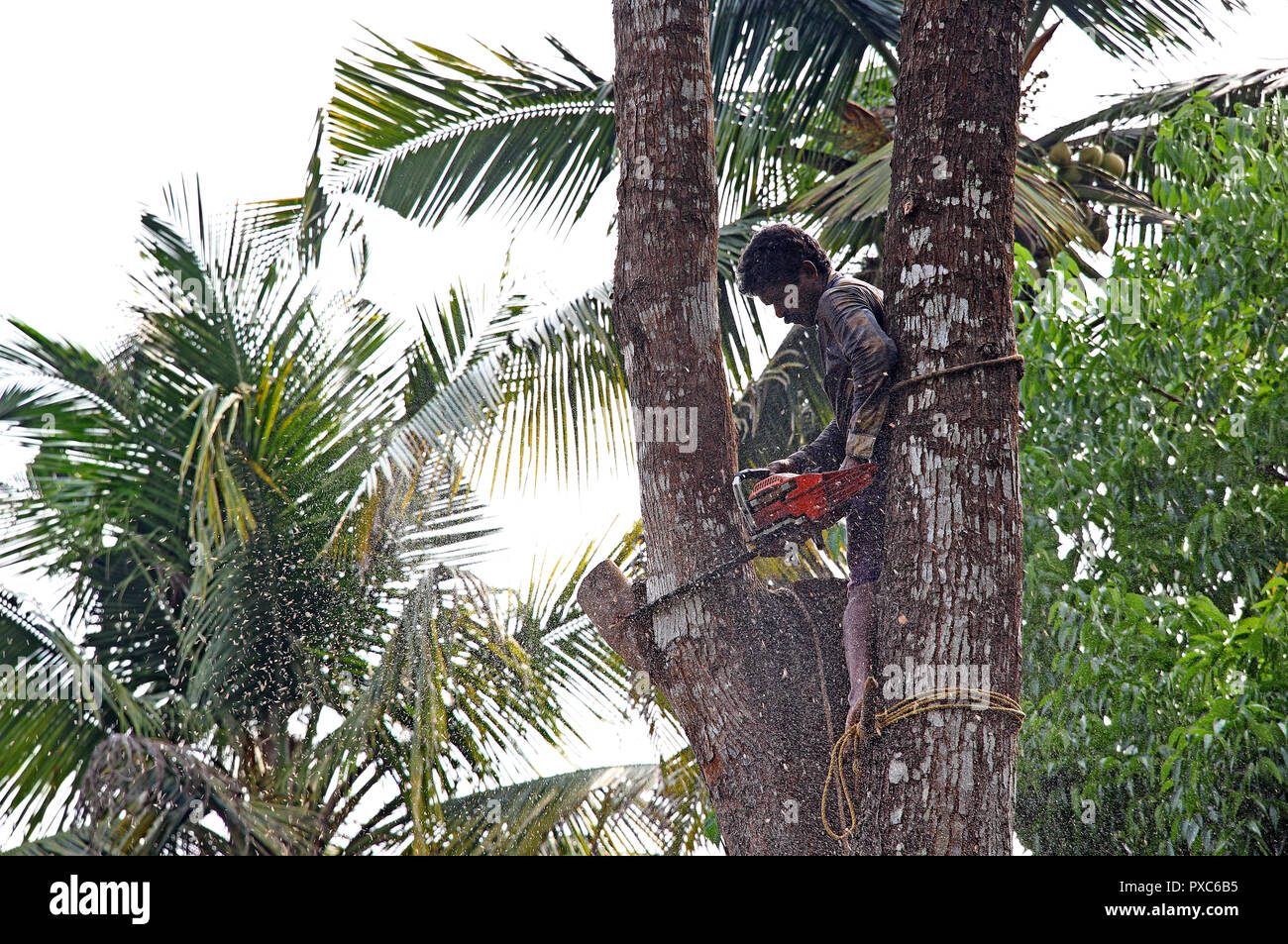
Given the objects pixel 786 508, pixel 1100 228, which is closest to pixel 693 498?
pixel 786 508

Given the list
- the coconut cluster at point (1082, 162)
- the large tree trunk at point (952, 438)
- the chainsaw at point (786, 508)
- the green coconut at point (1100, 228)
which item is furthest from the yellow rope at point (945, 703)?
the coconut cluster at point (1082, 162)

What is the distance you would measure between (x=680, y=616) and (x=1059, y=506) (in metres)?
3.11

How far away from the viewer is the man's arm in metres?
2.88

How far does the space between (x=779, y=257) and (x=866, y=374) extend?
2.13 ft

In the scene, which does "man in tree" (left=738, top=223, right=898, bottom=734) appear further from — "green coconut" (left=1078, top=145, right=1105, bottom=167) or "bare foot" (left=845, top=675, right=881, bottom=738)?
"green coconut" (left=1078, top=145, right=1105, bottom=167)

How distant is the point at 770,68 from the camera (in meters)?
7.34

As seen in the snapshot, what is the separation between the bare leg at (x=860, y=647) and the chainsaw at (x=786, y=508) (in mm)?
217

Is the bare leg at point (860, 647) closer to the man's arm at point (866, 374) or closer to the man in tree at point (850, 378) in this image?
the man in tree at point (850, 378)

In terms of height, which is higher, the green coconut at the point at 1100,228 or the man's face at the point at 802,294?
the green coconut at the point at 1100,228

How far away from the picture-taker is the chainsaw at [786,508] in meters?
3.07

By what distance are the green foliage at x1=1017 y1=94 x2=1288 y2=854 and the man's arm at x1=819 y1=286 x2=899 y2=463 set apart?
2256 millimetres

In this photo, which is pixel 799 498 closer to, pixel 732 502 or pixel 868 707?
pixel 732 502

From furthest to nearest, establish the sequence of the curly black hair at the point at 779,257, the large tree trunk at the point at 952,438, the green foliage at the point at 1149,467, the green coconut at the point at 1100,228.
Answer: the green coconut at the point at 1100,228 < the green foliage at the point at 1149,467 < the curly black hair at the point at 779,257 < the large tree trunk at the point at 952,438
